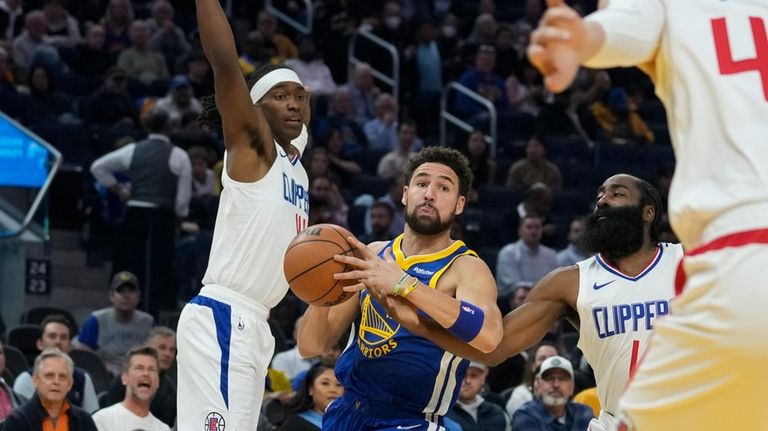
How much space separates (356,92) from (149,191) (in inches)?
200

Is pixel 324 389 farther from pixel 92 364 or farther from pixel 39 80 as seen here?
pixel 39 80

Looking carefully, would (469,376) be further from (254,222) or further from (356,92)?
(356,92)

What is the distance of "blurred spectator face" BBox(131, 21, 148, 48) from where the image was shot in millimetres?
15495

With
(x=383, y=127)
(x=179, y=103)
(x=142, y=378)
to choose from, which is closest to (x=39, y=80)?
(x=179, y=103)

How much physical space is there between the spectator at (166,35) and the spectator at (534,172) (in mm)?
4377

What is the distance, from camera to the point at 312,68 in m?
16.7

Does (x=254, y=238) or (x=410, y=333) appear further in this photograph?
(x=254, y=238)

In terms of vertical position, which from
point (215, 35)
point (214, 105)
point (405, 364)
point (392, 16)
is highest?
point (392, 16)

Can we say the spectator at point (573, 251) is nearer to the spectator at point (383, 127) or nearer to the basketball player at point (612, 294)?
the spectator at point (383, 127)

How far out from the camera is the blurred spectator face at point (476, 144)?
15.2 metres

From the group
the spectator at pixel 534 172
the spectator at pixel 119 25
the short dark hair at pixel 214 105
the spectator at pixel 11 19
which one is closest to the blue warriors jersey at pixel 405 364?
the short dark hair at pixel 214 105

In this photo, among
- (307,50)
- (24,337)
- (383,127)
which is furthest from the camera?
(307,50)

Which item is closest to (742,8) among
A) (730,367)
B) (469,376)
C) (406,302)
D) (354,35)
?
(730,367)

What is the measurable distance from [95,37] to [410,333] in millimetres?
11044
